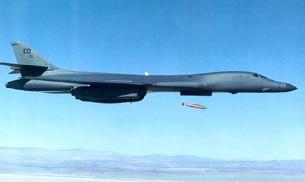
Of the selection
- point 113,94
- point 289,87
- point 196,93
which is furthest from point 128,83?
point 289,87

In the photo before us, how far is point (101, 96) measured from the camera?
1412 centimetres

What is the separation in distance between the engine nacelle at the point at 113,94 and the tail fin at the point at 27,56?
1674 mm

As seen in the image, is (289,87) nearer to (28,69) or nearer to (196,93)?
(196,93)

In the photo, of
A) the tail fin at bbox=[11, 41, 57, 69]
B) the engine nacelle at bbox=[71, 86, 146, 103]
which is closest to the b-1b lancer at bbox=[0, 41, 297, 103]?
the engine nacelle at bbox=[71, 86, 146, 103]

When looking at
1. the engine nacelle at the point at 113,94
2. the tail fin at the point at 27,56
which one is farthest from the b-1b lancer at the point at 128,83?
the tail fin at the point at 27,56

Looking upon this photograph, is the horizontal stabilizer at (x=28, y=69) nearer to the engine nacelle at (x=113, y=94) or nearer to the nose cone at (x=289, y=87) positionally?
the engine nacelle at (x=113, y=94)

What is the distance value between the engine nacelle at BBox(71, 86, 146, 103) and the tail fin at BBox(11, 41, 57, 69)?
5.49 ft

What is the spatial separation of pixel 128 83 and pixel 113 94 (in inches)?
18.2

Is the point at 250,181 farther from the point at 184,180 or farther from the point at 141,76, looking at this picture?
the point at 141,76

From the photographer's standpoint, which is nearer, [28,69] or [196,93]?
[196,93]

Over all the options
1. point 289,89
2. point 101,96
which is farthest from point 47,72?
point 289,89

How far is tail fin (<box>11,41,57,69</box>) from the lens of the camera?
1510 centimetres

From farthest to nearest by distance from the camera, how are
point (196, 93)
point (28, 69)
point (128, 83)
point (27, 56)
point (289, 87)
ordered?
point (27, 56) < point (28, 69) < point (196, 93) < point (289, 87) < point (128, 83)

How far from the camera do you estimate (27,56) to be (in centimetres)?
1516
